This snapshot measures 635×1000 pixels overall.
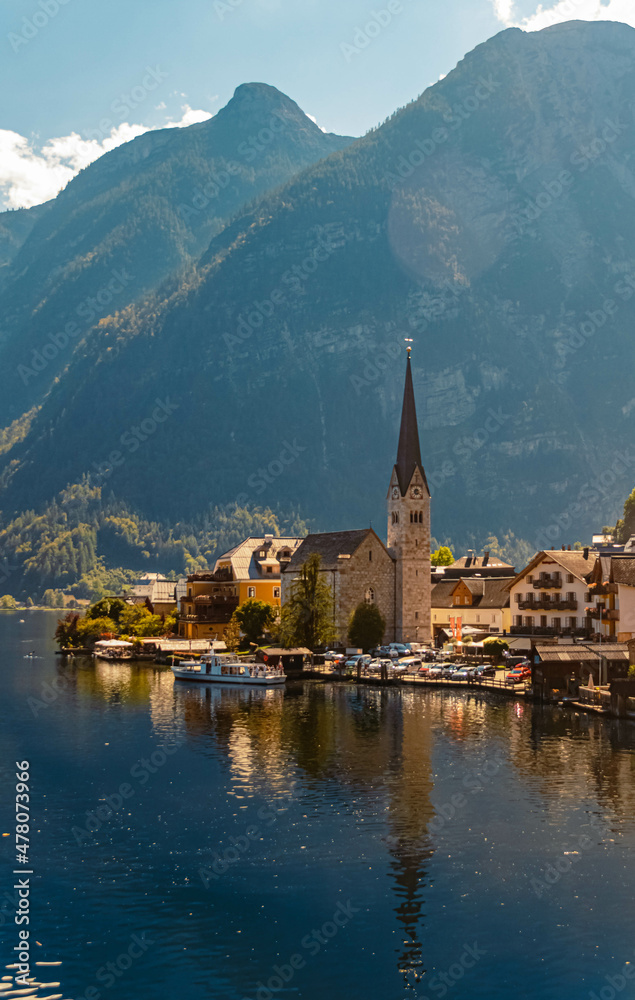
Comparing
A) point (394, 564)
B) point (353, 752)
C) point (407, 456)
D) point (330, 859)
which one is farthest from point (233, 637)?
point (330, 859)

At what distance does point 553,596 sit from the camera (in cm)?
11281

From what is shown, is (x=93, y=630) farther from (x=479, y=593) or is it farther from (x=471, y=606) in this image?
(x=479, y=593)

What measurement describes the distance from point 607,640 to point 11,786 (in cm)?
6204

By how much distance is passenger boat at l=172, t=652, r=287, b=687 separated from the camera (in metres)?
106

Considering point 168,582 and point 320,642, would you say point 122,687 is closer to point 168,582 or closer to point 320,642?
point 320,642

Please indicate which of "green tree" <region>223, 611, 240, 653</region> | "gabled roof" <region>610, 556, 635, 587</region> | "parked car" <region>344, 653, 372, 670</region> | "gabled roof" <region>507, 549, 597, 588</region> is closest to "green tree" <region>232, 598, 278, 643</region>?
"green tree" <region>223, 611, 240, 653</region>

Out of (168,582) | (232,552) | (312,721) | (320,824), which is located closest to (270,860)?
(320,824)

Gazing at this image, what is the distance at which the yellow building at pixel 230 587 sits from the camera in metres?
150

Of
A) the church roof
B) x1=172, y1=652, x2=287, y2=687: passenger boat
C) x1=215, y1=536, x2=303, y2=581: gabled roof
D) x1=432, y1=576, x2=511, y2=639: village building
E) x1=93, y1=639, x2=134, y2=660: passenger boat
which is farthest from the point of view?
x1=215, y1=536, x2=303, y2=581: gabled roof

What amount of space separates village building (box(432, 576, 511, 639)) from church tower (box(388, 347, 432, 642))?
384cm

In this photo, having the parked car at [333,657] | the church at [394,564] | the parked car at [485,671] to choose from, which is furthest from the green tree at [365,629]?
the parked car at [485,671]

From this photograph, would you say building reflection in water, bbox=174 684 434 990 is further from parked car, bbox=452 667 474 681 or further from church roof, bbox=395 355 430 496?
church roof, bbox=395 355 430 496

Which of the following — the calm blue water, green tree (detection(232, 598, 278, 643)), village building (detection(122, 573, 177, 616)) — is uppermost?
village building (detection(122, 573, 177, 616))

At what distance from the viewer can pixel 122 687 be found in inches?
4104
